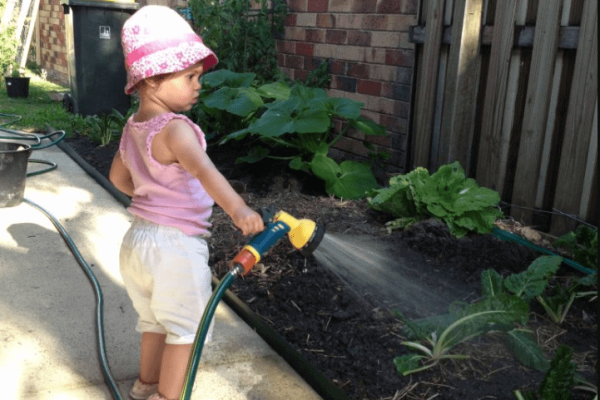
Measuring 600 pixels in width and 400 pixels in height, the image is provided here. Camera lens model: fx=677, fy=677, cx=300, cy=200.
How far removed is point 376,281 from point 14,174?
230cm

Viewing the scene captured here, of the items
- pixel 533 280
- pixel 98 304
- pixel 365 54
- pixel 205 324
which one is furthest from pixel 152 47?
pixel 365 54

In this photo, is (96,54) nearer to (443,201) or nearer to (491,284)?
(443,201)

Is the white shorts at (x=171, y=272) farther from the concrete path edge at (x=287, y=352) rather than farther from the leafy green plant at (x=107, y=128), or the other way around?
the leafy green plant at (x=107, y=128)

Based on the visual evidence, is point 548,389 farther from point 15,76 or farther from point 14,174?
point 15,76

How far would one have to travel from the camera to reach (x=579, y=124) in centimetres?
321

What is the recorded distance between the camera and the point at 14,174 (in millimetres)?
3955

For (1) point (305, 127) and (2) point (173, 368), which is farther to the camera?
(1) point (305, 127)

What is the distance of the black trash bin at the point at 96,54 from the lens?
23.4 ft

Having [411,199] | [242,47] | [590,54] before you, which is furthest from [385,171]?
[242,47]

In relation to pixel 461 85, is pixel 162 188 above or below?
below

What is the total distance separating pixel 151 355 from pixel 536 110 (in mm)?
2326

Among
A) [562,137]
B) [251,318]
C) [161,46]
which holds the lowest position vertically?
[251,318]

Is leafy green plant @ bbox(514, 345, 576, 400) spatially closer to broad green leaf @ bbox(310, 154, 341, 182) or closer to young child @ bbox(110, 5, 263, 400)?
young child @ bbox(110, 5, 263, 400)

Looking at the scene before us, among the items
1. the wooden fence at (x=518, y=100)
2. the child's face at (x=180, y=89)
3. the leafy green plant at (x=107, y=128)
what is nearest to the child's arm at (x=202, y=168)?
the child's face at (x=180, y=89)
